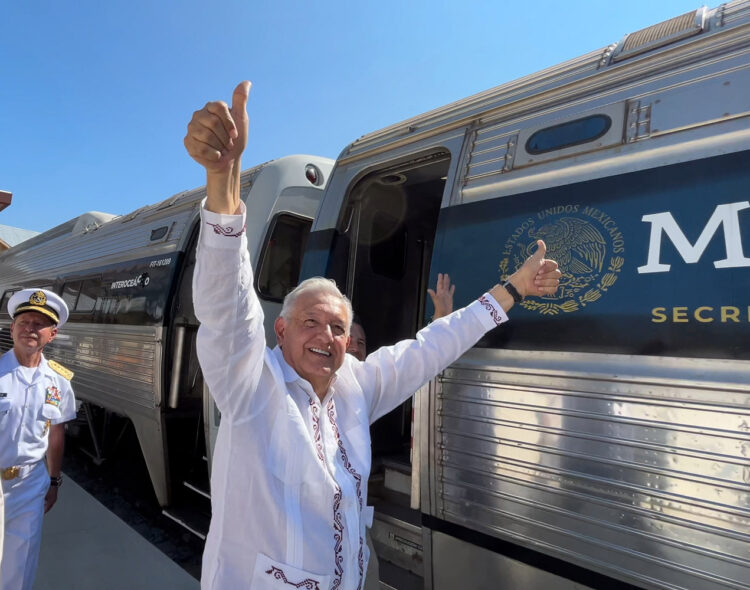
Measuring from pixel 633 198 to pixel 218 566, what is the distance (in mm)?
1728

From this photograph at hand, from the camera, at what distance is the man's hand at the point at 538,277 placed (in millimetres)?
1773

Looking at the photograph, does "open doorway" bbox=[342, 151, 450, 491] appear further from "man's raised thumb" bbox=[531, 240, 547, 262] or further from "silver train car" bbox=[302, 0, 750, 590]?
"man's raised thumb" bbox=[531, 240, 547, 262]

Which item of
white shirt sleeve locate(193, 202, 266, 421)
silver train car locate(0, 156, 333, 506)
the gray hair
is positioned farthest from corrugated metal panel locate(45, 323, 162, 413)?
white shirt sleeve locate(193, 202, 266, 421)

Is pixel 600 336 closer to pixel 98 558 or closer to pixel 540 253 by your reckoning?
pixel 540 253

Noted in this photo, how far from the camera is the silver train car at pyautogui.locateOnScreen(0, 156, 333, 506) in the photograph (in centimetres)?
381

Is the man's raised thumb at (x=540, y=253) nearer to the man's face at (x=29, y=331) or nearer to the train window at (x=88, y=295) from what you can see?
the man's face at (x=29, y=331)

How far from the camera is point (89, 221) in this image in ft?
21.7

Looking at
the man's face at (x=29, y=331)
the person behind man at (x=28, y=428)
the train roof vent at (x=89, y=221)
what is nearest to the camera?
the person behind man at (x=28, y=428)

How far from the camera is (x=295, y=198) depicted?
12.6 feet

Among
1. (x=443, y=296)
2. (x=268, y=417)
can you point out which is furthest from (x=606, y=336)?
(x=268, y=417)

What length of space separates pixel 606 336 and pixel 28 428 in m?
2.89

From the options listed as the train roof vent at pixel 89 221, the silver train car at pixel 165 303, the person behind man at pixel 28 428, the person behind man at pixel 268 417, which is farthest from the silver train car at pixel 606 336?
the train roof vent at pixel 89 221

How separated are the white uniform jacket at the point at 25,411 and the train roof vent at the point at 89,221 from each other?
4.17 metres

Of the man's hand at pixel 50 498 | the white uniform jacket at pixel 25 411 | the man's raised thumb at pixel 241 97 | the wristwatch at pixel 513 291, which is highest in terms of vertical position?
the man's raised thumb at pixel 241 97
